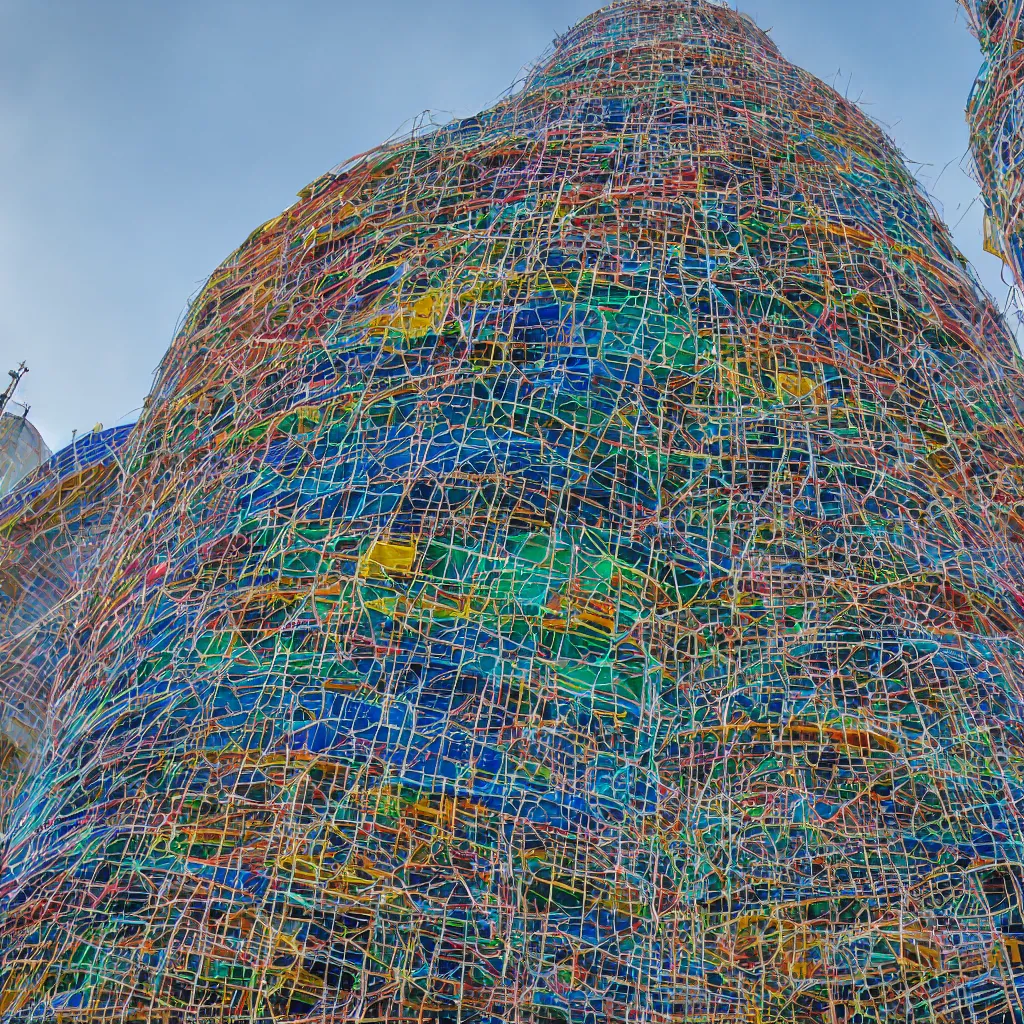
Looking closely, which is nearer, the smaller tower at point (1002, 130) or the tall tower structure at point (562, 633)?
the tall tower structure at point (562, 633)

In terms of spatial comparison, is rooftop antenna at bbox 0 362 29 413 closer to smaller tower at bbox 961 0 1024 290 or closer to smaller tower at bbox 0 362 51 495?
smaller tower at bbox 0 362 51 495

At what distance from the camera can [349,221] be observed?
21.0 meters

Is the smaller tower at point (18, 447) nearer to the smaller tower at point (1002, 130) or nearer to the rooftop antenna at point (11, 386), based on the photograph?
the rooftop antenna at point (11, 386)

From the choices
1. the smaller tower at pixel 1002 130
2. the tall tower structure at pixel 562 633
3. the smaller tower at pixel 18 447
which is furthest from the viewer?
the smaller tower at pixel 18 447

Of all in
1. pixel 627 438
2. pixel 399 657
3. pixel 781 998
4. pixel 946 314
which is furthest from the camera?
pixel 946 314

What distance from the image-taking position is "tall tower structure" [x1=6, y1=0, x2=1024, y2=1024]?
13359mm

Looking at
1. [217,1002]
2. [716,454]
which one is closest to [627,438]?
[716,454]

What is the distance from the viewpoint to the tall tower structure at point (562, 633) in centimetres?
1336

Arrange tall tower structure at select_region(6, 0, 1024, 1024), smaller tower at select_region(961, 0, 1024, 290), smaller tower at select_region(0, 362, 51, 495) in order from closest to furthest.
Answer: tall tower structure at select_region(6, 0, 1024, 1024), smaller tower at select_region(961, 0, 1024, 290), smaller tower at select_region(0, 362, 51, 495)

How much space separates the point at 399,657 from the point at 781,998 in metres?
5.12

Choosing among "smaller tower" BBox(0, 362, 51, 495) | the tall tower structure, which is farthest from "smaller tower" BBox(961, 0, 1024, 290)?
"smaller tower" BBox(0, 362, 51, 495)

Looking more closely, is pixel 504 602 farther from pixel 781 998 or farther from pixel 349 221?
pixel 349 221

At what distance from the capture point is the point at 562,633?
50.5 ft

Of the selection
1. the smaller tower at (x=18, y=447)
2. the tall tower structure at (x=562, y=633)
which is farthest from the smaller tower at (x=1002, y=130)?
the smaller tower at (x=18, y=447)
